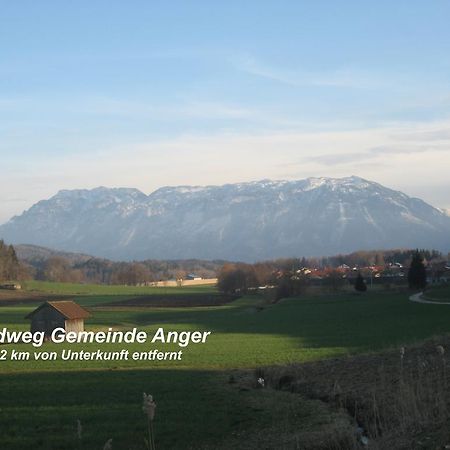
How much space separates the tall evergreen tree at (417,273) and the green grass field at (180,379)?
116 ft

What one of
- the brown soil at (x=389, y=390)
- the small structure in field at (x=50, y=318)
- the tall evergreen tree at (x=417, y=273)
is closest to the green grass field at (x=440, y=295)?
the tall evergreen tree at (x=417, y=273)

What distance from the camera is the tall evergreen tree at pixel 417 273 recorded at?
109 metres

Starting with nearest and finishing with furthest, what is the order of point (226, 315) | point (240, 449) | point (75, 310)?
point (240, 449)
point (75, 310)
point (226, 315)

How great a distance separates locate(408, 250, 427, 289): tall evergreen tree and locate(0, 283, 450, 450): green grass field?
3539cm

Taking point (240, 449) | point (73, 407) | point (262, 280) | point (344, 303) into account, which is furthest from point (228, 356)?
point (262, 280)

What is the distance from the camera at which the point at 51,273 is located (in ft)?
623

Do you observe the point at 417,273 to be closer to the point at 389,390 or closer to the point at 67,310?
the point at 67,310

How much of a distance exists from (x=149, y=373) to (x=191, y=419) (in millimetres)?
12000

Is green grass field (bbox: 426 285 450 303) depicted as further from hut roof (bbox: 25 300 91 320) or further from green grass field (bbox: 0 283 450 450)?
hut roof (bbox: 25 300 91 320)

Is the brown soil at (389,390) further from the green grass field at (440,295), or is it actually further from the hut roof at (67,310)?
the green grass field at (440,295)

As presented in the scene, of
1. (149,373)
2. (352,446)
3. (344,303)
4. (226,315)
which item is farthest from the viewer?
(344,303)

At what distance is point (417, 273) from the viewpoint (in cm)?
11050

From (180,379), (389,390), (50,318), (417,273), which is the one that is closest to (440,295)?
(417,273)

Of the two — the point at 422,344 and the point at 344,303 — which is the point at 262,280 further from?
the point at 422,344
